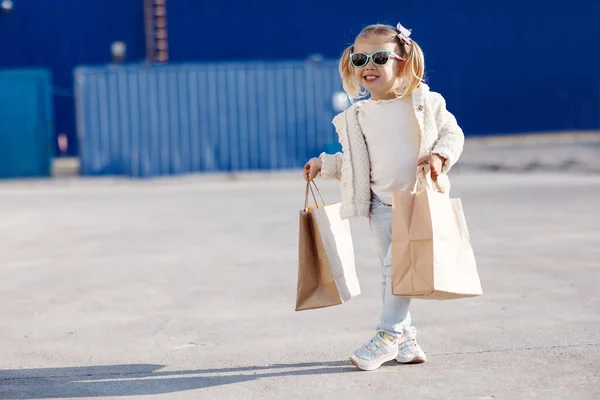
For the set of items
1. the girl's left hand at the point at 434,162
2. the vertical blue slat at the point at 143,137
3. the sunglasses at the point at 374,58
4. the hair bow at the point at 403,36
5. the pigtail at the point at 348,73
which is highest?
the hair bow at the point at 403,36

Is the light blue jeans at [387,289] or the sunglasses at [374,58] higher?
the sunglasses at [374,58]

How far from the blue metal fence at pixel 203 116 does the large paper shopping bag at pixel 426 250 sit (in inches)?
642

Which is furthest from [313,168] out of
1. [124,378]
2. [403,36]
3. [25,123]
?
[25,123]

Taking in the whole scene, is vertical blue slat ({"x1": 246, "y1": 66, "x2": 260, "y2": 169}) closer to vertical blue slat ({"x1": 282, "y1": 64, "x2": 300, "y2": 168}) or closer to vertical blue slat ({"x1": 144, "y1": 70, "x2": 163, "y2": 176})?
vertical blue slat ({"x1": 282, "y1": 64, "x2": 300, "y2": 168})

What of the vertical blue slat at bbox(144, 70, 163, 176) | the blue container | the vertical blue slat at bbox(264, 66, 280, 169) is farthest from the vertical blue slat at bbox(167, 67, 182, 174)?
the blue container

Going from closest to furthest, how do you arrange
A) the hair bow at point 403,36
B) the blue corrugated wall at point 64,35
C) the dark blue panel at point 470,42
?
the hair bow at point 403,36 → the blue corrugated wall at point 64,35 → the dark blue panel at point 470,42

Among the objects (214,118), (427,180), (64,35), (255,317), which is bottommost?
(255,317)

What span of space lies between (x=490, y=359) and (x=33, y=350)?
2.09 metres

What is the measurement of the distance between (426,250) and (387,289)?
0.47 m

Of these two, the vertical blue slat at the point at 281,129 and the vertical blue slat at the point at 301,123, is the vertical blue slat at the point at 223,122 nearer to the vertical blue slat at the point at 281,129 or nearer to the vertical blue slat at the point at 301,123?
the vertical blue slat at the point at 281,129

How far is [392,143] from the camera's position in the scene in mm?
4449

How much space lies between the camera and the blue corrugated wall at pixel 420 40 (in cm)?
2648

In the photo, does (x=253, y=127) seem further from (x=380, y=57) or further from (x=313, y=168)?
(x=380, y=57)

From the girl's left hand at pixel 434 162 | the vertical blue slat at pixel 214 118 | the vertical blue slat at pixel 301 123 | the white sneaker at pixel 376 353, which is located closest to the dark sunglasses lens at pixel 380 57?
the girl's left hand at pixel 434 162
